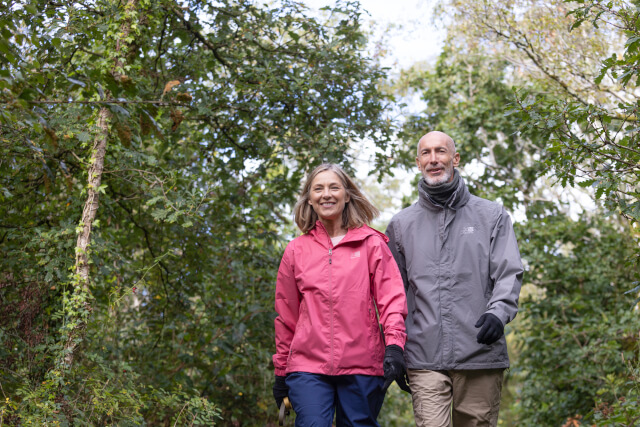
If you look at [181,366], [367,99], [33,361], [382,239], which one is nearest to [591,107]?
[382,239]

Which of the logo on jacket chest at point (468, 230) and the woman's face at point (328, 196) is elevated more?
the woman's face at point (328, 196)

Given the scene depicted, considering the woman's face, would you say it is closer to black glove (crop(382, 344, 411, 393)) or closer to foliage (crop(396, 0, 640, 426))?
black glove (crop(382, 344, 411, 393))

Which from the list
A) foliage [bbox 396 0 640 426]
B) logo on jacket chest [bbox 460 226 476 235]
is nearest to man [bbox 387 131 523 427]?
logo on jacket chest [bbox 460 226 476 235]

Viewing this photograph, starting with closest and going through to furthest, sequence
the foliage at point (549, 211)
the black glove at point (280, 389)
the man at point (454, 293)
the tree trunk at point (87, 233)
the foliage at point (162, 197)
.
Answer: the man at point (454, 293) < the black glove at point (280, 389) < the tree trunk at point (87, 233) < the foliage at point (162, 197) < the foliage at point (549, 211)

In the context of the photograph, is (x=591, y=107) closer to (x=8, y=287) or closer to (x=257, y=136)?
(x=257, y=136)

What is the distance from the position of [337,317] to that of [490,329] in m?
0.82

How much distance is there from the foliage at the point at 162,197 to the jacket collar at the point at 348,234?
3.91 ft

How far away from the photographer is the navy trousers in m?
3.26

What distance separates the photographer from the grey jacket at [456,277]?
340 centimetres

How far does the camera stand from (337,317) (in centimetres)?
339

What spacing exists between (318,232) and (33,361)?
2044 mm

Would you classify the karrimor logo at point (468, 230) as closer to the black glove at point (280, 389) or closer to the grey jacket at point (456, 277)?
the grey jacket at point (456, 277)

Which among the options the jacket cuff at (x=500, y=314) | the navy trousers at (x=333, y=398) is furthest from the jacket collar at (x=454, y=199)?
the navy trousers at (x=333, y=398)

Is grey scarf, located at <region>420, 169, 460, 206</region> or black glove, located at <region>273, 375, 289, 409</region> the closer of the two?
black glove, located at <region>273, 375, 289, 409</region>
